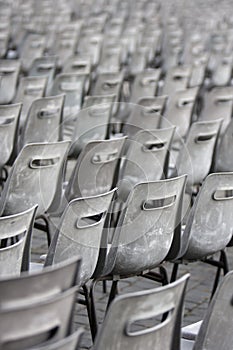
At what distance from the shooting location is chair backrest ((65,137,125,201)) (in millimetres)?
5297

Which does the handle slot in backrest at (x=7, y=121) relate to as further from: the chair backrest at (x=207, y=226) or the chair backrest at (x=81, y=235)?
the chair backrest at (x=81, y=235)

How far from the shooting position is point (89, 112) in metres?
6.84

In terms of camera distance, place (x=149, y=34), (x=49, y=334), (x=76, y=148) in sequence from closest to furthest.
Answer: (x=49, y=334)
(x=76, y=148)
(x=149, y=34)

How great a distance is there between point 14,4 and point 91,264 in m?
13.3

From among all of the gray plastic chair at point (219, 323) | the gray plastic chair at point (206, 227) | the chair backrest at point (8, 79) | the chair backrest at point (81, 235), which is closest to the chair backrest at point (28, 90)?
the chair backrest at point (8, 79)

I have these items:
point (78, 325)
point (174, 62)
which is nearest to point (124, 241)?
point (78, 325)

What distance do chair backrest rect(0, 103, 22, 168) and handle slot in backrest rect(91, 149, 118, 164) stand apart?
73 cm

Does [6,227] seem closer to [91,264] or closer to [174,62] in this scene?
[91,264]

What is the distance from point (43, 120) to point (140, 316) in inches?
150

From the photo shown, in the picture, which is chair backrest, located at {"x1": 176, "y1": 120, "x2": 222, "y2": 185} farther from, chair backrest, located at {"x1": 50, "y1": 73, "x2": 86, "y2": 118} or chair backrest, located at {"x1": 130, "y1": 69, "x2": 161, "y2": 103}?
chair backrest, located at {"x1": 130, "y1": 69, "x2": 161, "y2": 103}

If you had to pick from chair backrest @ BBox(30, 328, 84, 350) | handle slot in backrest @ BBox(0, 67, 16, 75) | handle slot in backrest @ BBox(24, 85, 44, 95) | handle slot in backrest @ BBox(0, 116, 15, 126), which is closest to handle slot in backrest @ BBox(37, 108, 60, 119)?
handle slot in backrest @ BBox(0, 116, 15, 126)

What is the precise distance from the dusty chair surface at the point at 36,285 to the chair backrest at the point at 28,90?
4742 mm

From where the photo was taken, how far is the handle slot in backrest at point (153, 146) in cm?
571

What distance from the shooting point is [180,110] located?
7418mm
